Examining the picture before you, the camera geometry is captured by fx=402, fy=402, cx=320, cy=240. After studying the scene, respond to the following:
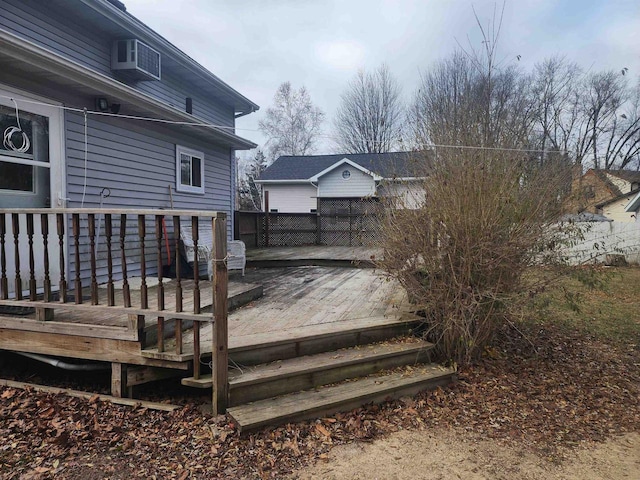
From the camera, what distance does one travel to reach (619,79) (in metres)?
25.2

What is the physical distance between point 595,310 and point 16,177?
774 cm

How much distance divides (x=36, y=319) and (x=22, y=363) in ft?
3.12

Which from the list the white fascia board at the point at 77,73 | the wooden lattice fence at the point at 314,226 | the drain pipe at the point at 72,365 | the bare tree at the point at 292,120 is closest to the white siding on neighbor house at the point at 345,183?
the wooden lattice fence at the point at 314,226

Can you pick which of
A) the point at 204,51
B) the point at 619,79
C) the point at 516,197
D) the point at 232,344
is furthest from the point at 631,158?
the point at 232,344

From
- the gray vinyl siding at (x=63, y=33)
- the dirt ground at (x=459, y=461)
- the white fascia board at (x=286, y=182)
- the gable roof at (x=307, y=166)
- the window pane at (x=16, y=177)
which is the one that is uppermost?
the gable roof at (x=307, y=166)

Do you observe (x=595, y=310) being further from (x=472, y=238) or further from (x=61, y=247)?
(x=61, y=247)

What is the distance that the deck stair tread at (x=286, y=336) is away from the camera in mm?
2830

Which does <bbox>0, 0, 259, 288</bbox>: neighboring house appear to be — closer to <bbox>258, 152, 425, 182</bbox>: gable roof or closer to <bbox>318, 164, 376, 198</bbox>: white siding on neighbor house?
<bbox>318, 164, 376, 198</bbox>: white siding on neighbor house

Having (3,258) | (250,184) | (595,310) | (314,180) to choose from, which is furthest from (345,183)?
(3,258)

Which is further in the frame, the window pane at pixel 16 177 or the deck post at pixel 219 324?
the window pane at pixel 16 177

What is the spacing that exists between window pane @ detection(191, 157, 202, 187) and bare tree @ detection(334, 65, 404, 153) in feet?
69.8

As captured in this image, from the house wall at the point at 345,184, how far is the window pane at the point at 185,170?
1192 cm

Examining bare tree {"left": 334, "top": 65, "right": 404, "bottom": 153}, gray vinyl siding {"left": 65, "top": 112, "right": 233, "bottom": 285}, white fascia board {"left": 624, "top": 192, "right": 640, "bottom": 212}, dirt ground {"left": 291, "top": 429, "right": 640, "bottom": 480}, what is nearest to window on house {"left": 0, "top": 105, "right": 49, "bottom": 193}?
gray vinyl siding {"left": 65, "top": 112, "right": 233, "bottom": 285}

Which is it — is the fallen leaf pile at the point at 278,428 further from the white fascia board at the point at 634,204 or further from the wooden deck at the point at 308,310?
the white fascia board at the point at 634,204
